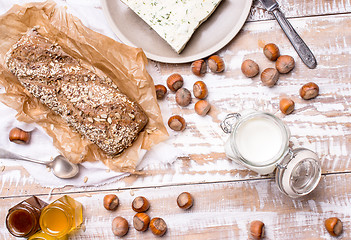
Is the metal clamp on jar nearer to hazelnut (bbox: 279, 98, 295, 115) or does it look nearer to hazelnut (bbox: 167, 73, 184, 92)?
hazelnut (bbox: 279, 98, 295, 115)

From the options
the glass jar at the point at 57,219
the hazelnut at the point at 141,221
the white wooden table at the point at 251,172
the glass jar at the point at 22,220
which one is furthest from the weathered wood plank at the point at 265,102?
the glass jar at the point at 22,220

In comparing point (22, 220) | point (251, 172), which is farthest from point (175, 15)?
point (22, 220)

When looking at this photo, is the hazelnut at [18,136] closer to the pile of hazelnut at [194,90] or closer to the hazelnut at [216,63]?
the pile of hazelnut at [194,90]

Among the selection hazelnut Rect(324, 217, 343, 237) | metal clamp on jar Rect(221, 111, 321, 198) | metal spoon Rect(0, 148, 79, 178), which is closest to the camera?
metal clamp on jar Rect(221, 111, 321, 198)

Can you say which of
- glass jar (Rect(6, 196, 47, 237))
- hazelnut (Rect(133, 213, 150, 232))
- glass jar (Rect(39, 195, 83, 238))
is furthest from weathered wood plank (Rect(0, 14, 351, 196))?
glass jar (Rect(6, 196, 47, 237))

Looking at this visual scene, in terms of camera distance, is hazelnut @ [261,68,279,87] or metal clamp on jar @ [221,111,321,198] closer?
metal clamp on jar @ [221,111,321,198]

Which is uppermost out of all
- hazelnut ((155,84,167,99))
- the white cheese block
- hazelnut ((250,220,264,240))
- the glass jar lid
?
the white cheese block

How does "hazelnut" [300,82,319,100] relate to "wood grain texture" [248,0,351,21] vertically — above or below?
→ below
